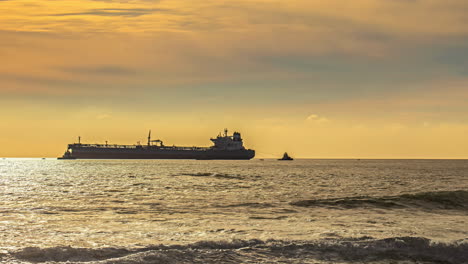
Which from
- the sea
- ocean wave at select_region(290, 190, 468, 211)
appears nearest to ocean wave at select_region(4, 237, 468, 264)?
the sea

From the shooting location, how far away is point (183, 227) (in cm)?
1936

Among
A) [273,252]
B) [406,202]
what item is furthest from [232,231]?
[406,202]

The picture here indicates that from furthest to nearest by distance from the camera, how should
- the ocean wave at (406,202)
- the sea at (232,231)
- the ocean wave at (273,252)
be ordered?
the ocean wave at (406,202)
the sea at (232,231)
the ocean wave at (273,252)

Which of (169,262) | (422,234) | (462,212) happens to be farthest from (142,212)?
(462,212)

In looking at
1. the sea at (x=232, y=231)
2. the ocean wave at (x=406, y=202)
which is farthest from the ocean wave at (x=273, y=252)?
the ocean wave at (x=406, y=202)

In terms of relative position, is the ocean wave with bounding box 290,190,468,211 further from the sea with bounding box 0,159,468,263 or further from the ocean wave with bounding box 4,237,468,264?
the ocean wave with bounding box 4,237,468,264

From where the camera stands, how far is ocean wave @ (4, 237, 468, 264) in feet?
44.0

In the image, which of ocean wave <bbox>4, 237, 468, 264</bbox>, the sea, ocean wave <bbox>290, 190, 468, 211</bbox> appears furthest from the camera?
ocean wave <bbox>290, 190, 468, 211</bbox>

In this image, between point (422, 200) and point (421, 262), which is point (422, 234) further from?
point (422, 200)

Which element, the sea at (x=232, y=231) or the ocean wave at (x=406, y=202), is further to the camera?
the ocean wave at (x=406, y=202)

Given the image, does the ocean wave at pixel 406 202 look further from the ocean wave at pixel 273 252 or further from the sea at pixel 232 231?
the ocean wave at pixel 273 252

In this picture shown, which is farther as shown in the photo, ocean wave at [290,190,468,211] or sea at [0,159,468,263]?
ocean wave at [290,190,468,211]

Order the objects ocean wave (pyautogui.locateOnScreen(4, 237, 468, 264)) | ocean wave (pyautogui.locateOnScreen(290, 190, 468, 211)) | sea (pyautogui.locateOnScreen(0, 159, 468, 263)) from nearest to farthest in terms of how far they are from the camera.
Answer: ocean wave (pyautogui.locateOnScreen(4, 237, 468, 264)) < sea (pyautogui.locateOnScreen(0, 159, 468, 263)) < ocean wave (pyautogui.locateOnScreen(290, 190, 468, 211))

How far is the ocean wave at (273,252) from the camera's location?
1341cm
